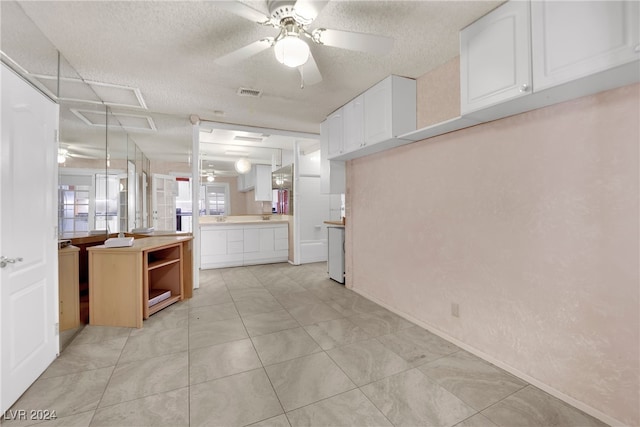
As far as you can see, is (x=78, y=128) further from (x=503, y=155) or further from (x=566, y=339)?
(x=566, y=339)

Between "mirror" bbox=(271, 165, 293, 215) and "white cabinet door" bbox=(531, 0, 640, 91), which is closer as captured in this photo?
"white cabinet door" bbox=(531, 0, 640, 91)

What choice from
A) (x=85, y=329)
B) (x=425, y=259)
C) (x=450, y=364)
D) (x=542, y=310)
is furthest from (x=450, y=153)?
(x=85, y=329)

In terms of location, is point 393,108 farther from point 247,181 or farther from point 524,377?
point 247,181

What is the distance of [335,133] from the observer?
3.88m

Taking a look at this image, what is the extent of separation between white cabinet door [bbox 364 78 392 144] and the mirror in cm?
285

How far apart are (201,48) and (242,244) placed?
3826mm

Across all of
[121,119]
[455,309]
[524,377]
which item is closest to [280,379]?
[455,309]

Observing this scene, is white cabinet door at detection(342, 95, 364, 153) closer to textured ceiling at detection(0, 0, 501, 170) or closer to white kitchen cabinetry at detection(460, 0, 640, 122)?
textured ceiling at detection(0, 0, 501, 170)

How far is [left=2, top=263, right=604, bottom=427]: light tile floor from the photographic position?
64.1 inches

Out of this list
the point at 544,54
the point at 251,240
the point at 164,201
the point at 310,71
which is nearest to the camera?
the point at 544,54

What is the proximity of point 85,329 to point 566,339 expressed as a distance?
13.2ft

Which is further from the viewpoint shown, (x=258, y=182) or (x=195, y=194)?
(x=258, y=182)

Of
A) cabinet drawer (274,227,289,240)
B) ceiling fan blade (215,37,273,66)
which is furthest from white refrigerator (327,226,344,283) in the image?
ceiling fan blade (215,37,273,66)

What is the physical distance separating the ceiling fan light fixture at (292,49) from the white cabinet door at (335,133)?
209 centimetres
